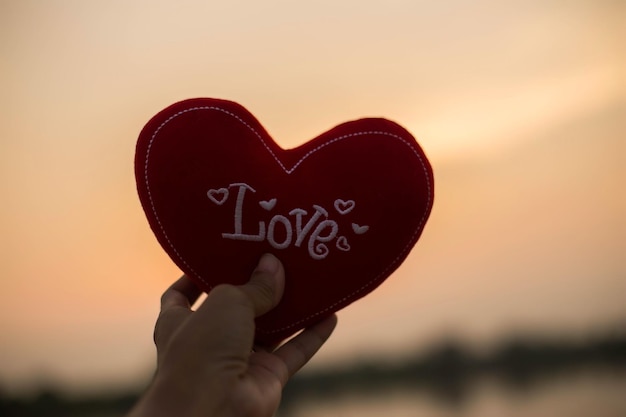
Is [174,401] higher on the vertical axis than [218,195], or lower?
lower

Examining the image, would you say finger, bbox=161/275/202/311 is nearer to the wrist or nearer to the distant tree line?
the wrist

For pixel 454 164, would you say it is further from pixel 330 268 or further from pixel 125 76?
pixel 125 76

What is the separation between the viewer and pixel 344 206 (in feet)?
2.18

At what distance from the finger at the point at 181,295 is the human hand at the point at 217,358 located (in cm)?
8

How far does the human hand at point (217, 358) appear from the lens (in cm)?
57

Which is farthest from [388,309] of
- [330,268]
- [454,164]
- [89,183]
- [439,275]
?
[89,183]

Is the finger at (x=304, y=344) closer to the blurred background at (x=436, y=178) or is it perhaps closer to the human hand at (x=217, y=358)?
the human hand at (x=217, y=358)

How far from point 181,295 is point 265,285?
177 mm

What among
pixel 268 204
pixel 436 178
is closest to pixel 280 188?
pixel 268 204

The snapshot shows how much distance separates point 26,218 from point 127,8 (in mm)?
364

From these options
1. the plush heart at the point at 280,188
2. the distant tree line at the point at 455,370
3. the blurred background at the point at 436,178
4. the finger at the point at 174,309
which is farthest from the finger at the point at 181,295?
the distant tree line at the point at 455,370

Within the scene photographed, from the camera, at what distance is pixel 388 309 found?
40.7 inches

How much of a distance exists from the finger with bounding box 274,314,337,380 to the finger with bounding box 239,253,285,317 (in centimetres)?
8

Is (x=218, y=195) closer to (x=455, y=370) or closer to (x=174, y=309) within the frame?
(x=174, y=309)
